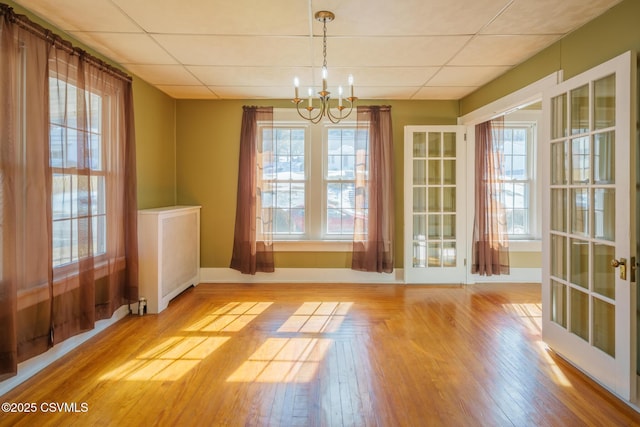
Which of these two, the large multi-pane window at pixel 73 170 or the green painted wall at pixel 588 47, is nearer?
the green painted wall at pixel 588 47

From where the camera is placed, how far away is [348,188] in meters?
5.20

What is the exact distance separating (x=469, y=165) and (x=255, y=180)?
2.96 m

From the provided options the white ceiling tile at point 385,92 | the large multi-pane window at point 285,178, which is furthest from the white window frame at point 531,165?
the large multi-pane window at point 285,178

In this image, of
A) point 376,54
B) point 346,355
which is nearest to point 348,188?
point 376,54

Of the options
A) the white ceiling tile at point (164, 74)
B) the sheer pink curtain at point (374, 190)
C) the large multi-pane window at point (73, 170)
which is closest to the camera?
the large multi-pane window at point (73, 170)

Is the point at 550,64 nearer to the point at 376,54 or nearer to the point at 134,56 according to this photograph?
the point at 376,54

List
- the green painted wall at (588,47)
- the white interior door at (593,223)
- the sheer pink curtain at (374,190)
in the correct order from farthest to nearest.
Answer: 1. the sheer pink curtain at (374,190)
2. the green painted wall at (588,47)
3. the white interior door at (593,223)

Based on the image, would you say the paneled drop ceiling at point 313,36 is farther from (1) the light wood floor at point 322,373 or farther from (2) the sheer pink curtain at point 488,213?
(1) the light wood floor at point 322,373

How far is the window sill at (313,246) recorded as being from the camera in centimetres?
511

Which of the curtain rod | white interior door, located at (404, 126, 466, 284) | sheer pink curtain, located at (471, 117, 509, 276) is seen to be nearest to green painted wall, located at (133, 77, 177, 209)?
the curtain rod

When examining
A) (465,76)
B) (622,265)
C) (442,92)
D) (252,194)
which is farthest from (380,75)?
(622,265)

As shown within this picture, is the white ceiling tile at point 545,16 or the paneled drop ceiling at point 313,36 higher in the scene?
the paneled drop ceiling at point 313,36

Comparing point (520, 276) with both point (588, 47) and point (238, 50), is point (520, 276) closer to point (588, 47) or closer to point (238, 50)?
point (588, 47)

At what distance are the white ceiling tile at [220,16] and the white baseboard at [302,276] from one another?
320 cm
